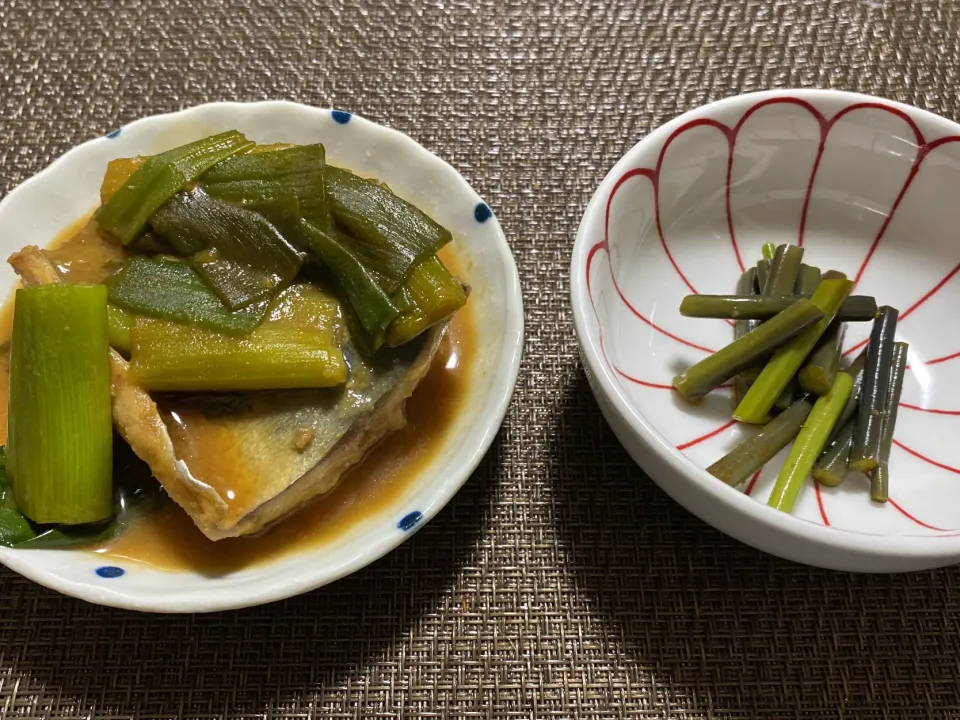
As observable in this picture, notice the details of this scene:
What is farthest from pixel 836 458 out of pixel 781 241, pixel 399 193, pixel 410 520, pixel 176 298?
pixel 176 298

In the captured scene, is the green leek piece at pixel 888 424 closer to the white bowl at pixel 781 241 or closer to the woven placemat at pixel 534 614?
the white bowl at pixel 781 241

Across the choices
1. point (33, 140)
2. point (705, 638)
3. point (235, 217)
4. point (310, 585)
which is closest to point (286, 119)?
point (235, 217)

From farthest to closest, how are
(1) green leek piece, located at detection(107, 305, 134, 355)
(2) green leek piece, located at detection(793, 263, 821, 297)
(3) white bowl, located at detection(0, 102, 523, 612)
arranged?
(2) green leek piece, located at detection(793, 263, 821, 297) → (1) green leek piece, located at detection(107, 305, 134, 355) → (3) white bowl, located at detection(0, 102, 523, 612)

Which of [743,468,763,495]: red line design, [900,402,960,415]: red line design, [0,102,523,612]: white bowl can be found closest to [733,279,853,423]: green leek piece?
[743,468,763,495]: red line design

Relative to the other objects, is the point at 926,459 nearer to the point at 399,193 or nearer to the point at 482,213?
the point at 482,213

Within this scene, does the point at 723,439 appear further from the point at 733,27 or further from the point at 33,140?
the point at 33,140

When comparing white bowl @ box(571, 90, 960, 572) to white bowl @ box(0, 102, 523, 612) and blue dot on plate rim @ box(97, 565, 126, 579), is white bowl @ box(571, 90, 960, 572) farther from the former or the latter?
blue dot on plate rim @ box(97, 565, 126, 579)

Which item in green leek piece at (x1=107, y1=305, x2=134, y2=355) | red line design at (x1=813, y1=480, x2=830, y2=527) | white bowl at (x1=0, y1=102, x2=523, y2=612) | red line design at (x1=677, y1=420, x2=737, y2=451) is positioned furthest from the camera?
red line design at (x1=677, y1=420, x2=737, y2=451)
